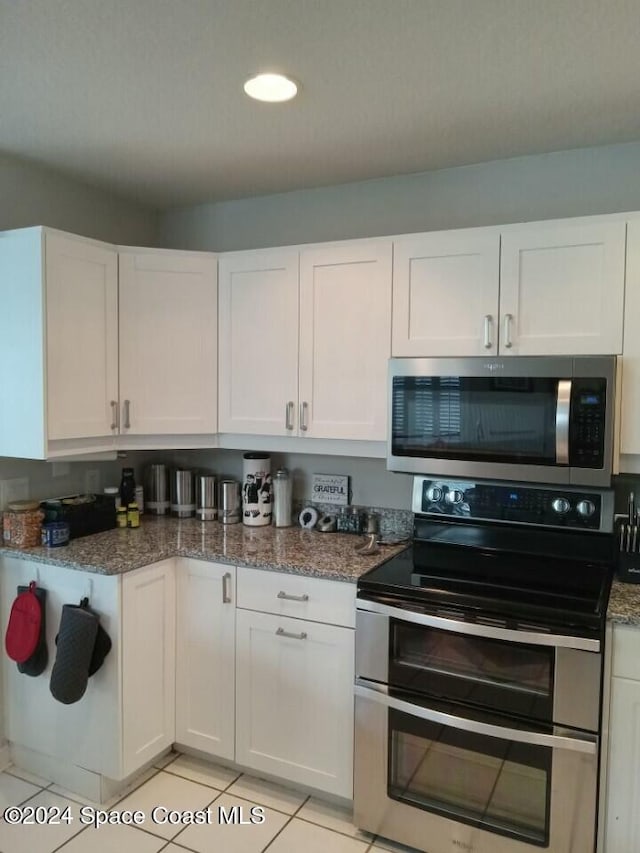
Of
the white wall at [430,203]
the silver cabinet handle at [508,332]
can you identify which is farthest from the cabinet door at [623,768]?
the white wall at [430,203]

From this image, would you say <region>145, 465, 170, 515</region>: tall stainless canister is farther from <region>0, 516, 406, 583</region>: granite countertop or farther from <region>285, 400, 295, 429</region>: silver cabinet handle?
<region>285, 400, 295, 429</region>: silver cabinet handle

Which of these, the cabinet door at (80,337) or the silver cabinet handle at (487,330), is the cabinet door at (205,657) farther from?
the silver cabinet handle at (487,330)

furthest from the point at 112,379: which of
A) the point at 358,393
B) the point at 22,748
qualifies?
the point at 22,748

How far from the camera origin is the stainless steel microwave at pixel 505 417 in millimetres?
2016

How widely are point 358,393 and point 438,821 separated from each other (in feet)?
4.91

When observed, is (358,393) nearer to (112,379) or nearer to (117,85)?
(112,379)

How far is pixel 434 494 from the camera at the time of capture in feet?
7.94

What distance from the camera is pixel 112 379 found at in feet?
8.46

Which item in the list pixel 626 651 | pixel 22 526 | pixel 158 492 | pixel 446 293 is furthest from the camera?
pixel 158 492

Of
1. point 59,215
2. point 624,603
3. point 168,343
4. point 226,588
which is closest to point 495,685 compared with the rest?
point 624,603

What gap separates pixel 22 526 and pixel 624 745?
2.21 meters

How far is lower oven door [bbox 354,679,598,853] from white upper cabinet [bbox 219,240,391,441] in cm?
102

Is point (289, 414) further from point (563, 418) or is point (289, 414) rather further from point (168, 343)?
point (563, 418)

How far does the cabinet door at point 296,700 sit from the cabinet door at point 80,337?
100 cm
